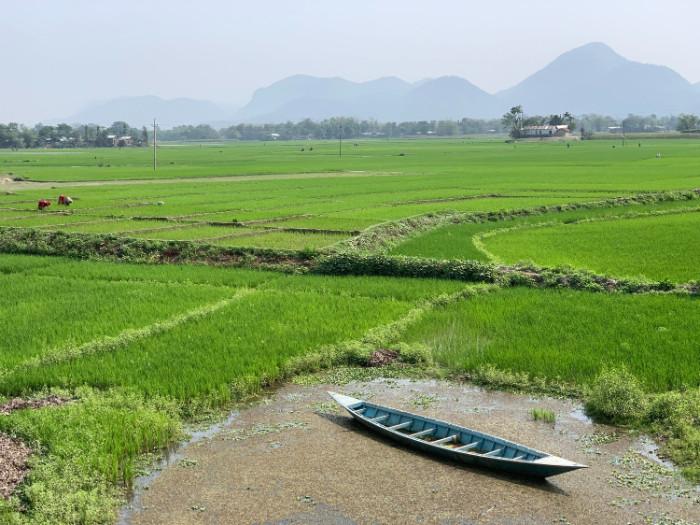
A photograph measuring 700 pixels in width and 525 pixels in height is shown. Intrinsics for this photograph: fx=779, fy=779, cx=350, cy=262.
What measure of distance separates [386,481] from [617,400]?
8.88 ft

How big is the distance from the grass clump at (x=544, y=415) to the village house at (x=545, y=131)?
12388 centimetres

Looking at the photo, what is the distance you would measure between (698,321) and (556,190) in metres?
21.8

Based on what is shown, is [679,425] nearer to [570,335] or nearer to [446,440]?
[446,440]

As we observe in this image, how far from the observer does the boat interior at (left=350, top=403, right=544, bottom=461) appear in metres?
6.89

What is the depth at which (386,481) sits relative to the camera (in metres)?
6.68

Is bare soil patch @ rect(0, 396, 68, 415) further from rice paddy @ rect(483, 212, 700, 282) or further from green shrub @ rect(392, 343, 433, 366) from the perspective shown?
rice paddy @ rect(483, 212, 700, 282)

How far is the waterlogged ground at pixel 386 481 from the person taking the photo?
20.0 ft

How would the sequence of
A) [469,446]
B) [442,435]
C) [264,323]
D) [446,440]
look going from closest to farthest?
1. [469,446]
2. [446,440]
3. [442,435]
4. [264,323]

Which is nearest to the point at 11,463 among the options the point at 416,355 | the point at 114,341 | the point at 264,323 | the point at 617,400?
the point at 114,341

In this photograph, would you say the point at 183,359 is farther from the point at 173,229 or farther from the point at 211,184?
the point at 211,184

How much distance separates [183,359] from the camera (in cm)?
947

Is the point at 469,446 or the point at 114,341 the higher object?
the point at 114,341

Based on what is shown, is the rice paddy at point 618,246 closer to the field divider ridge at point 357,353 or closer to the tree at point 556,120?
the field divider ridge at point 357,353

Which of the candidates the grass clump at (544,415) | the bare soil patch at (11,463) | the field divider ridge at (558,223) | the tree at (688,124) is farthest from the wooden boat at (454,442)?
the tree at (688,124)
